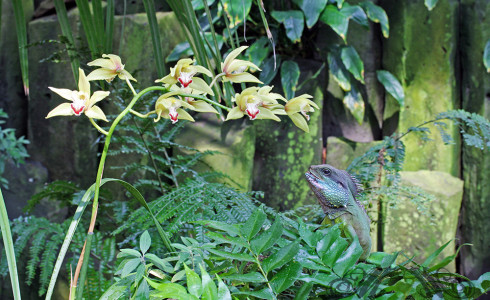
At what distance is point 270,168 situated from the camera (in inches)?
142

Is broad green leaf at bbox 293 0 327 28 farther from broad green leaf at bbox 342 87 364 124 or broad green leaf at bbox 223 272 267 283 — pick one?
broad green leaf at bbox 223 272 267 283

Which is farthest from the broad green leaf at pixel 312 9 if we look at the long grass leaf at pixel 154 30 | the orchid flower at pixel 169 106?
the orchid flower at pixel 169 106

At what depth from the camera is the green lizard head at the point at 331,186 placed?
1.42 metres

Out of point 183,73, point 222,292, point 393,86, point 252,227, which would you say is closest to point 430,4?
point 393,86

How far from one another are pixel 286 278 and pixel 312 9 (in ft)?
9.41

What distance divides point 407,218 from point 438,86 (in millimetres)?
1031

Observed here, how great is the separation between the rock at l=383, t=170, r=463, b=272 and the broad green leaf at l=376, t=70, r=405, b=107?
569mm

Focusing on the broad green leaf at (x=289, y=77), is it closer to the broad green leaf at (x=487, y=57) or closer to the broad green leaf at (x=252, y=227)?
the broad green leaf at (x=487, y=57)

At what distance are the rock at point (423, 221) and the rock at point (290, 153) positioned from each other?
24.7 inches

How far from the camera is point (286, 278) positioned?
28.6 inches

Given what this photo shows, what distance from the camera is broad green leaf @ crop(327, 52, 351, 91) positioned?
3.49 metres

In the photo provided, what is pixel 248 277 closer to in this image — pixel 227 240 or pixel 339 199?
pixel 227 240

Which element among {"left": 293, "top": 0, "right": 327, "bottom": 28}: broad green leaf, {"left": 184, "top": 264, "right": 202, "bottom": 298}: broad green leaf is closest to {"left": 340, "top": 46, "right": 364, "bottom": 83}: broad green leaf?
{"left": 293, "top": 0, "right": 327, "bottom": 28}: broad green leaf

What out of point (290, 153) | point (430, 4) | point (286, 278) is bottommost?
point (290, 153)
